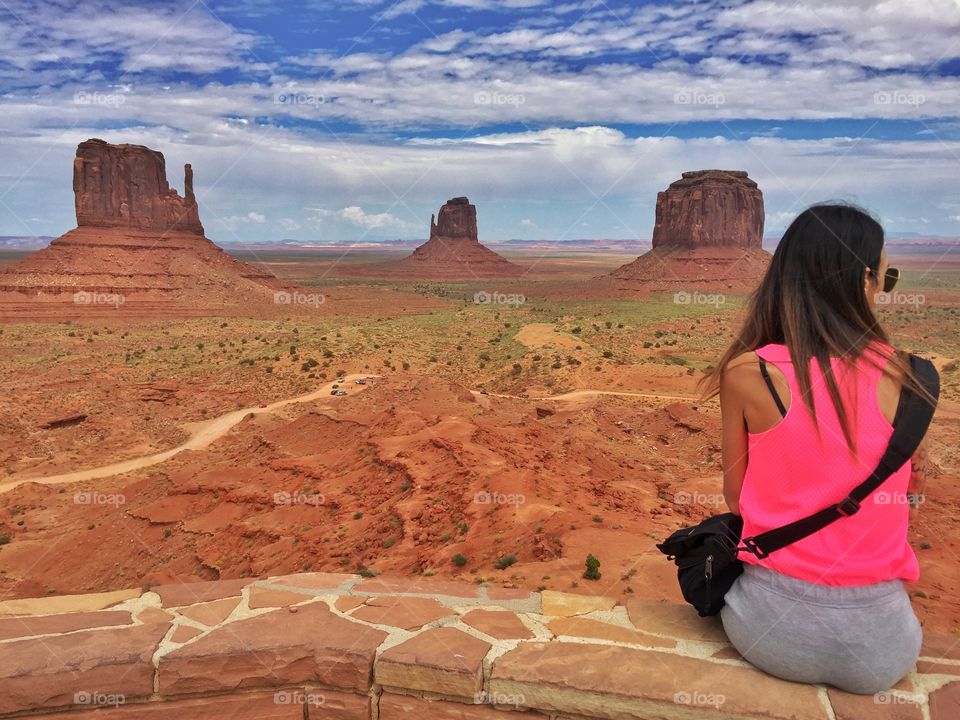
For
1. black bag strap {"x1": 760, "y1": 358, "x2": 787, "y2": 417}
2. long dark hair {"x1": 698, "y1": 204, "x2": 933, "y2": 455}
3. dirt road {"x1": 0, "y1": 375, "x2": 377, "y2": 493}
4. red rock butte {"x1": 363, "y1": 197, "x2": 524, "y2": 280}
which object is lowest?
dirt road {"x1": 0, "y1": 375, "x2": 377, "y2": 493}

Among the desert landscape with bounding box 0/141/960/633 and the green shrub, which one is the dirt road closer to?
the desert landscape with bounding box 0/141/960/633

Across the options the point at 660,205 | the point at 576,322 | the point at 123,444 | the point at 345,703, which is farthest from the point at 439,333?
the point at 660,205

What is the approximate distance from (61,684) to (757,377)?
12.2 feet

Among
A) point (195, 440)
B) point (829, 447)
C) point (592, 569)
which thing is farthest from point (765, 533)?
point (195, 440)

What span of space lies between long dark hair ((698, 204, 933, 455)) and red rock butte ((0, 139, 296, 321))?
191 feet

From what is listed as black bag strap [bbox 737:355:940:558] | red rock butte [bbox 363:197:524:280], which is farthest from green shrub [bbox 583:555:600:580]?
red rock butte [bbox 363:197:524:280]

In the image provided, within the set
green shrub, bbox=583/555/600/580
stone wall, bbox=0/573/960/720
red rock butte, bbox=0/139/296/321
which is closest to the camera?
stone wall, bbox=0/573/960/720

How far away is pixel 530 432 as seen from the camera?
14.1 m

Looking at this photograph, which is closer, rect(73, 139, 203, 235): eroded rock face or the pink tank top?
the pink tank top

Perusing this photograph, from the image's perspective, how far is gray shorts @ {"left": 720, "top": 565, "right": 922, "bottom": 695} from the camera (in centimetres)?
285

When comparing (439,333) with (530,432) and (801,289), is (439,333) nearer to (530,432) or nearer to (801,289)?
(530,432)

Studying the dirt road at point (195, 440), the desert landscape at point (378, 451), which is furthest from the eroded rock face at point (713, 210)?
the dirt road at point (195, 440)

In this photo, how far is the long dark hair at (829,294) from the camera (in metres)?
2.79

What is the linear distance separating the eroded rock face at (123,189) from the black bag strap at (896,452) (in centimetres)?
7803
